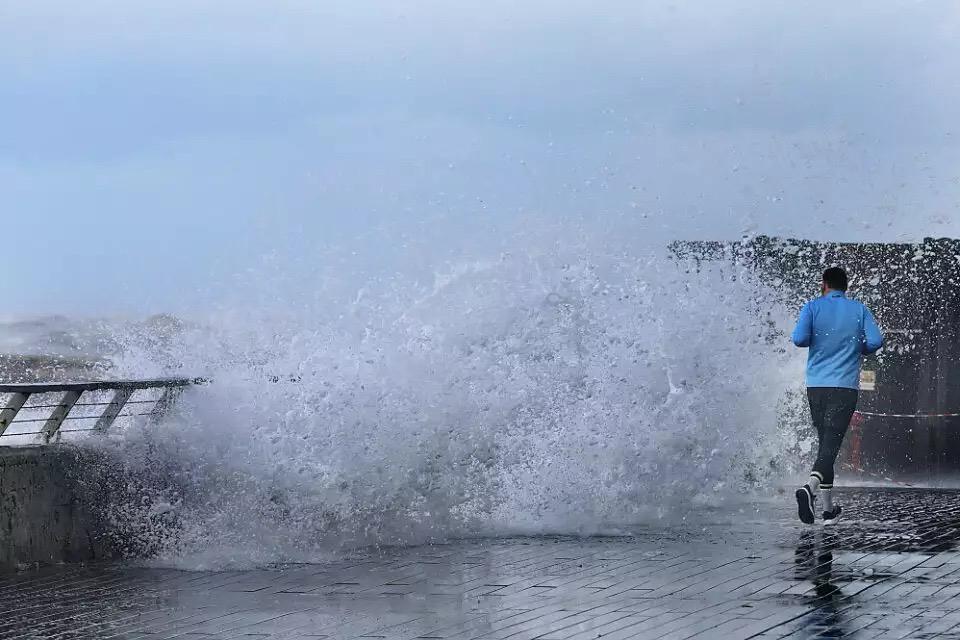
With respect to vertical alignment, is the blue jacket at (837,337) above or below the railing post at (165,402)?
above

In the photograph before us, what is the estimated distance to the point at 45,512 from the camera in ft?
32.5

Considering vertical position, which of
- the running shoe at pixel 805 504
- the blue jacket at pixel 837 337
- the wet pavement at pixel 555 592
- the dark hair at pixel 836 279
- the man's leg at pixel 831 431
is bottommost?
the wet pavement at pixel 555 592

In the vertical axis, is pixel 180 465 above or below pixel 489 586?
above

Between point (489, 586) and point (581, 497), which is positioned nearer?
point (489, 586)

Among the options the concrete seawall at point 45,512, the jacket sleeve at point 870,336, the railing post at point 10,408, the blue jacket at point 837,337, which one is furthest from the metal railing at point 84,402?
the jacket sleeve at point 870,336

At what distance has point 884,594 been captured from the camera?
752cm

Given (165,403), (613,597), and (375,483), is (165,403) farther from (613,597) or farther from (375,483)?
(613,597)

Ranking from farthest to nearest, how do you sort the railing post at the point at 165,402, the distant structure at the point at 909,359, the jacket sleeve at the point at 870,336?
the distant structure at the point at 909,359, the jacket sleeve at the point at 870,336, the railing post at the point at 165,402

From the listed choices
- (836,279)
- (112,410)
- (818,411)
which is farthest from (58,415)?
(836,279)

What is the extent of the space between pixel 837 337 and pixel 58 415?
19.0 feet

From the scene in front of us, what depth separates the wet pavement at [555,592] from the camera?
680 cm

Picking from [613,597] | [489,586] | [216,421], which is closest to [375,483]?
[216,421]

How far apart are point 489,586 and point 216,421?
133 inches

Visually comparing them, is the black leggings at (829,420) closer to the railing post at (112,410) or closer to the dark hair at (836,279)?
the dark hair at (836,279)
